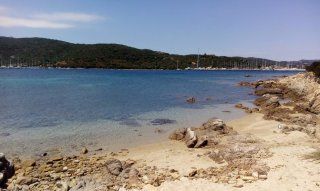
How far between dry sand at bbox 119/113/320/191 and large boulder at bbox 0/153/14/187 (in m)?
6.23

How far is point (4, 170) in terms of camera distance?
1631 cm

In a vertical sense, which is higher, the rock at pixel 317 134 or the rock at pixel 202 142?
the rock at pixel 317 134

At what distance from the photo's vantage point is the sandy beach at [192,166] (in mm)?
15280

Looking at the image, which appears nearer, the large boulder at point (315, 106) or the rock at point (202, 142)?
the rock at point (202, 142)

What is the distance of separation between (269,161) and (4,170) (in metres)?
13.0

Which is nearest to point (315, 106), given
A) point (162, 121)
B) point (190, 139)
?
point (162, 121)

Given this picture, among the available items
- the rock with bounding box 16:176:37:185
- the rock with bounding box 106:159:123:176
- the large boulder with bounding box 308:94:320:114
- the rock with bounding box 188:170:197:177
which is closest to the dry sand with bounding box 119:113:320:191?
the rock with bounding box 188:170:197:177

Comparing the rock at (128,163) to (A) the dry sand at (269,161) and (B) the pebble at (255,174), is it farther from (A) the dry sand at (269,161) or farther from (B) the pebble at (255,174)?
(B) the pebble at (255,174)

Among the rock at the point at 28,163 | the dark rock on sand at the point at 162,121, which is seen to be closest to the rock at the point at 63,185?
the rock at the point at 28,163

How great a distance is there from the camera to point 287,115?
105 ft

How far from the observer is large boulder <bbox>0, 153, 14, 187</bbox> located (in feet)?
Answer: 52.0

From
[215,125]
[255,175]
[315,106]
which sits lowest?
[255,175]

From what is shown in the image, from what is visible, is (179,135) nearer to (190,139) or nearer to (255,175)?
(190,139)

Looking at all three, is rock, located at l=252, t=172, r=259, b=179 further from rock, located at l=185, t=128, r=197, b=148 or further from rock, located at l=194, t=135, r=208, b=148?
rock, located at l=185, t=128, r=197, b=148
